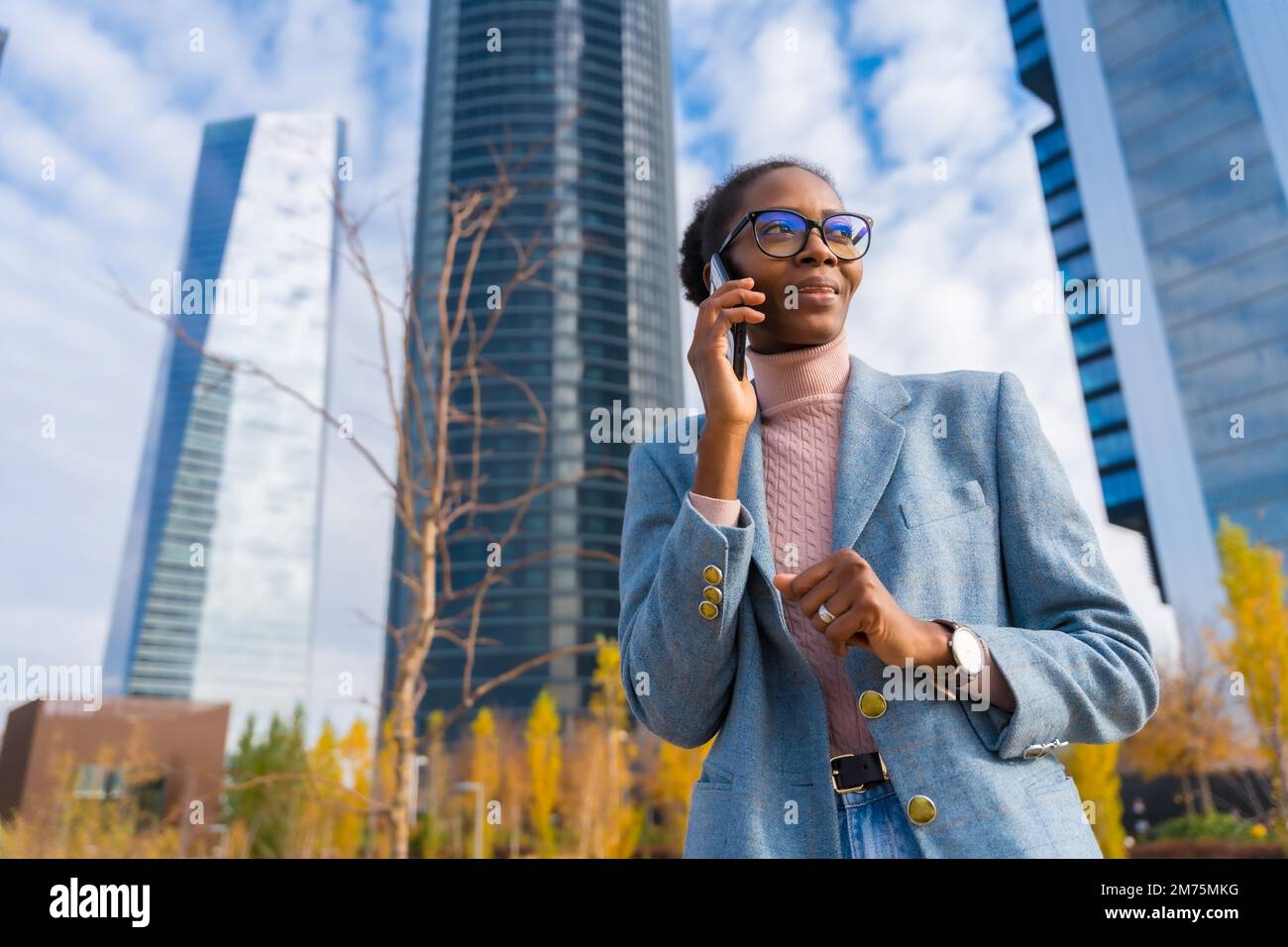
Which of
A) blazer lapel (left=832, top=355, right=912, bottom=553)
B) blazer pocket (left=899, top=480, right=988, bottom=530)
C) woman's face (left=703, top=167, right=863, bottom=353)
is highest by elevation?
woman's face (left=703, top=167, right=863, bottom=353)

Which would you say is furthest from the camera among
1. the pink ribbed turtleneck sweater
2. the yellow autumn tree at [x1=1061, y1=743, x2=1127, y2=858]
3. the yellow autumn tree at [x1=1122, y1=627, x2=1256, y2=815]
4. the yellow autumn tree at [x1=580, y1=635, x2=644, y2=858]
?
the yellow autumn tree at [x1=1122, y1=627, x2=1256, y2=815]

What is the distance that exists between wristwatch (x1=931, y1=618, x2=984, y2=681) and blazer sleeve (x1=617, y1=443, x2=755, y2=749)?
0.27 metres

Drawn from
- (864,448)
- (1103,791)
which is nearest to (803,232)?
(864,448)

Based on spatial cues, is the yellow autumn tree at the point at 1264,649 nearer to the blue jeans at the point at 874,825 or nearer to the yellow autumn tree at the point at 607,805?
the yellow autumn tree at the point at 607,805

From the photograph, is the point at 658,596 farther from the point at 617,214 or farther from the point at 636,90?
the point at 636,90

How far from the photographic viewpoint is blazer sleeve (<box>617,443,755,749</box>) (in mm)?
1143

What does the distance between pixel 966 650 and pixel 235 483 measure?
92957 millimetres

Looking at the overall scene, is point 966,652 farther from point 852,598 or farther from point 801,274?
point 801,274

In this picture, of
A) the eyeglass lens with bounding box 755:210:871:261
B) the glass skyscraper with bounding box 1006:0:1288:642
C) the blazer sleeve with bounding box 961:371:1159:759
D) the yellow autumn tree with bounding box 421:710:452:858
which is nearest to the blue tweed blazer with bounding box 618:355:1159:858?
the blazer sleeve with bounding box 961:371:1159:759

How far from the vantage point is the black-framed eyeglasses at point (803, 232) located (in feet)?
4.53

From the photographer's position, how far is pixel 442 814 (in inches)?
1624

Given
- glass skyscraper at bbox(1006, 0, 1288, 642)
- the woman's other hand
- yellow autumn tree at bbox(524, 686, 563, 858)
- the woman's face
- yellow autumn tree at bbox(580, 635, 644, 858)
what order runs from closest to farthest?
the woman's other hand, the woman's face, yellow autumn tree at bbox(580, 635, 644, 858), yellow autumn tree at bbox(524, 686, 563, 858), glass skyscraper at bbox(1006, 0, 1288, 642)

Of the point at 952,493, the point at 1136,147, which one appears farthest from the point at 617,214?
the point at 952,493

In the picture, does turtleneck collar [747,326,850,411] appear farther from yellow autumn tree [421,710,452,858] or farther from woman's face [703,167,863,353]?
yellow autumn tree [421,710,452,858]
